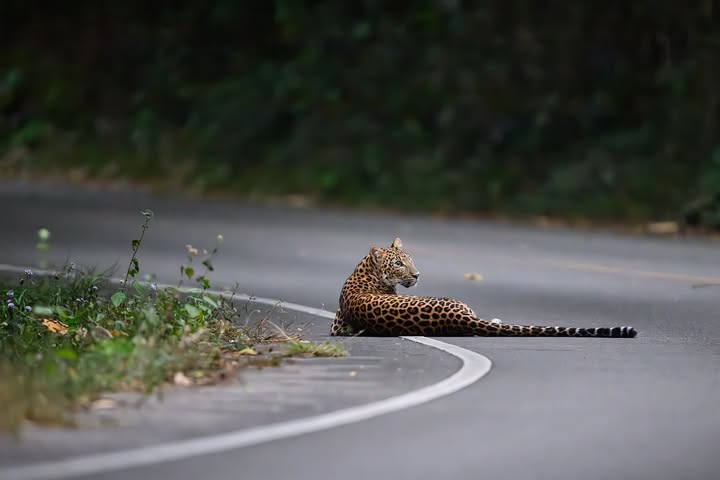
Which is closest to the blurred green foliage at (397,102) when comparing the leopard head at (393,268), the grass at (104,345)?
the leopard head at (393,268)

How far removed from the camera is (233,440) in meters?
8.30

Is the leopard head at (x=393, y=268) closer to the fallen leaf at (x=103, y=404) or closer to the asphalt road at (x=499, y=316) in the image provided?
the asphalt road at (x=499, y=316)

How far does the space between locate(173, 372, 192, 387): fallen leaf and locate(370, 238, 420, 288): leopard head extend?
141 inches

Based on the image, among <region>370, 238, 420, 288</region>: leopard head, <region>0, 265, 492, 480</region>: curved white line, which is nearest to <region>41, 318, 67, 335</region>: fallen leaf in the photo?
<region>370, 238, 420, 288</region>: leopard head

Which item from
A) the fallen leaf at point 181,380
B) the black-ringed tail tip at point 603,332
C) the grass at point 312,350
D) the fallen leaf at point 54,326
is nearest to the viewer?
the fallen leaf at point 181,380

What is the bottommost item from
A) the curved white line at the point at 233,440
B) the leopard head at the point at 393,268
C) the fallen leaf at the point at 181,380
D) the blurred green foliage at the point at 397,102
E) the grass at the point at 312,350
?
the curved white line at the point at 233,440

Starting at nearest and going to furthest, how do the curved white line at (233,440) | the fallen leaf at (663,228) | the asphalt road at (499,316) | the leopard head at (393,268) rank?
the curved white line at (233,440) → the asphalt road at (499,316) → the leopard head at (393,268) → the fallen leaf at (663,228)

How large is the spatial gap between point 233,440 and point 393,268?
5186mm

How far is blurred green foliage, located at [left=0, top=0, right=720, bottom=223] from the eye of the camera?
1061 inches

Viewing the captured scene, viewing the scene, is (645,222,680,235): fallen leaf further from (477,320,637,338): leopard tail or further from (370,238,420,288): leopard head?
(477,320,637,338): leopard tail

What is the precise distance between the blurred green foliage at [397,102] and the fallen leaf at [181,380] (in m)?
15.6

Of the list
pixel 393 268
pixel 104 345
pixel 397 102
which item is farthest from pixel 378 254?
pixel 397 102

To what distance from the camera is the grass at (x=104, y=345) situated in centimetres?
899

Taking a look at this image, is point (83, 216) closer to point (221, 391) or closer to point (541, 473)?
point (221, 391)
